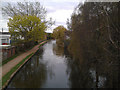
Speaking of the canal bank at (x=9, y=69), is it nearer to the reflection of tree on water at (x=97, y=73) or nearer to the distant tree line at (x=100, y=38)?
the reflection of tree on water at (x=97, y=73)

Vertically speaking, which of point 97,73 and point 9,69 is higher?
point 97,73

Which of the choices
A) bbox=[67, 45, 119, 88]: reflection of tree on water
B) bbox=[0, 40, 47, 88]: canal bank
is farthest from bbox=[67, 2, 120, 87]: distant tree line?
bbox=[0, 40, 47, 88]: canal bank

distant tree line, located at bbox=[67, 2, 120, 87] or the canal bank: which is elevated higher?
distant tree line, located at bbox=[67, 2, 120, 87]

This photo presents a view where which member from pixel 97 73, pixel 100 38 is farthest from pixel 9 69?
pixel 100 38

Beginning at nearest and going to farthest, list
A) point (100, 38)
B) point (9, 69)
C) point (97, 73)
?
point (100, 38) < point (97, 73) < point (9, 69)

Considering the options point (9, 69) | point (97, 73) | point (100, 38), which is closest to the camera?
point (100, 38)

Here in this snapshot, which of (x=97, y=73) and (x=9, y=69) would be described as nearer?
(x=97, y=73)

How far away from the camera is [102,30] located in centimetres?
424

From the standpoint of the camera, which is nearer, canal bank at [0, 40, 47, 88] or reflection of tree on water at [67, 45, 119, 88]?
Result: reflection of tree on water at [67, 45, 119, 88]

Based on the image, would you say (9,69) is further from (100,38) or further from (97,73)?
(100,38)

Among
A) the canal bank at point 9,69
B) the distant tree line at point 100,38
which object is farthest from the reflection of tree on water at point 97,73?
the canal bank at point 9,69

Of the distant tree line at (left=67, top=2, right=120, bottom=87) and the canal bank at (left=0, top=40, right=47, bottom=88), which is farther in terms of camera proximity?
the canal bank at (left=0, top=40, right=47, bottom=88)

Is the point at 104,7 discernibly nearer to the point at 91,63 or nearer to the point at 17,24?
the point at 91,63

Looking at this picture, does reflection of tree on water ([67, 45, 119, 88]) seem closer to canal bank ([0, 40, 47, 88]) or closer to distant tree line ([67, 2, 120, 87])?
distant tree line ([67, 2, 120, 87])
